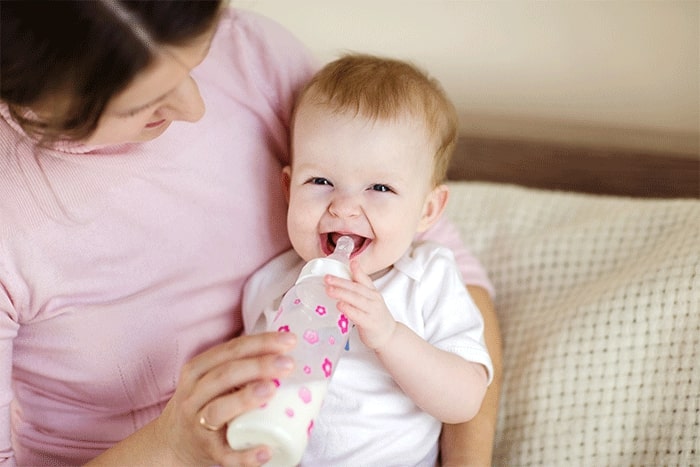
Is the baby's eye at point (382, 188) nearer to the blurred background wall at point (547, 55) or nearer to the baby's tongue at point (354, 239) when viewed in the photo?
the baby's tongue at point (354, 239)

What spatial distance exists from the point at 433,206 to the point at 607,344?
1.20ft

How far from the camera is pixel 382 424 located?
109 cm

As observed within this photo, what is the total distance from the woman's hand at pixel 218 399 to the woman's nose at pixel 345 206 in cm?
28

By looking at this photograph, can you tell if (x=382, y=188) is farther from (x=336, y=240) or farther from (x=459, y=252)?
(x=459, y=252)

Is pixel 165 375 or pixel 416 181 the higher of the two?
pixel 416 181

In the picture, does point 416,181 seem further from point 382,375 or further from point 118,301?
point 118,301

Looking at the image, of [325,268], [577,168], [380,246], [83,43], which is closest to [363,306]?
[325,268]

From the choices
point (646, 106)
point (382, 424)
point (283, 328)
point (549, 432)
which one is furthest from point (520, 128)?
point (283, 328)

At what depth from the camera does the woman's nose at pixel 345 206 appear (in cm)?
108

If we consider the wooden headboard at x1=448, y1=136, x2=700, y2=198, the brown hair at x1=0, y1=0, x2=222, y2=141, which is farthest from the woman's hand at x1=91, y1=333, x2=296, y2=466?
the wooden headboard at x1=448, y1=136, x2=700, y2=198

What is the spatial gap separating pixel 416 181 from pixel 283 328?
1.17 feet

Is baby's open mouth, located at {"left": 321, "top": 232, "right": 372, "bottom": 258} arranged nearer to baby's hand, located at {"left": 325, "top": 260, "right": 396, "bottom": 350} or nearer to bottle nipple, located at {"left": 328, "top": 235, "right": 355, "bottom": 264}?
bottle nipple, located at {"left": 328, "top": 235, "right": 355, "bottom": 264}

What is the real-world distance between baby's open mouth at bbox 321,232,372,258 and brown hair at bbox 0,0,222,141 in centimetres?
41

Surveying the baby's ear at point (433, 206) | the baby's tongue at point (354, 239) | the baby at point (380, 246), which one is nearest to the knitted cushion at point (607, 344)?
the baby at point (380, 246)
